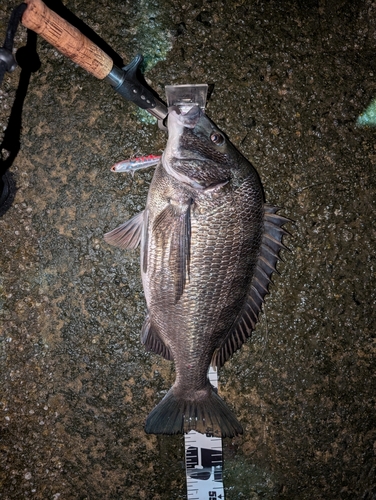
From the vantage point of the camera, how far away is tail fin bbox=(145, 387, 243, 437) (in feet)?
6.50

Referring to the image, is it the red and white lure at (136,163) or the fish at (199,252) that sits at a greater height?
the red and white lure at (136,163)

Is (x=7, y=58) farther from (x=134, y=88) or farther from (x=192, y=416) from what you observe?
(x=192, y=416)

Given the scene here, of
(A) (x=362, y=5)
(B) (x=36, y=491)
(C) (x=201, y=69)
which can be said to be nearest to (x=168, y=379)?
(B) (x=36, y=491)

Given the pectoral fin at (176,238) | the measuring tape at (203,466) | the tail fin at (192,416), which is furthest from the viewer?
the measuring tape at (203,466)

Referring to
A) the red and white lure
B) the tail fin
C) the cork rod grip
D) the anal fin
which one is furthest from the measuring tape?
the cork rod grip

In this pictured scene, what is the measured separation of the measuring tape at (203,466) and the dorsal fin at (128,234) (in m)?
0.82

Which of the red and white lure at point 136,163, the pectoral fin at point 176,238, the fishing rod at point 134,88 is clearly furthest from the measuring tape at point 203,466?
the red and white lure at point 136,163

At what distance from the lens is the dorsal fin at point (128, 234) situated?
1.97m

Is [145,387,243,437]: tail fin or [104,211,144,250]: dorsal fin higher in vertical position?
[104,211,144,250]: dorsal fin

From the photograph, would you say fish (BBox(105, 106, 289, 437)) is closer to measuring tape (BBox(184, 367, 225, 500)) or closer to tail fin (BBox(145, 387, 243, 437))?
tail fin (BBox(145, 387, 243, 437))

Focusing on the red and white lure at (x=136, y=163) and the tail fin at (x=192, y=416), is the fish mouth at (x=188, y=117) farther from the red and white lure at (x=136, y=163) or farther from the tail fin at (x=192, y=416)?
the tail fin at (x=192, y=416)

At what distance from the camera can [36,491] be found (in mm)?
2176

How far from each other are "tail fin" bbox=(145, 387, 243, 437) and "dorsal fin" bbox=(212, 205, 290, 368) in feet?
0.69

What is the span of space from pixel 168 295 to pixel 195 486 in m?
1.17
